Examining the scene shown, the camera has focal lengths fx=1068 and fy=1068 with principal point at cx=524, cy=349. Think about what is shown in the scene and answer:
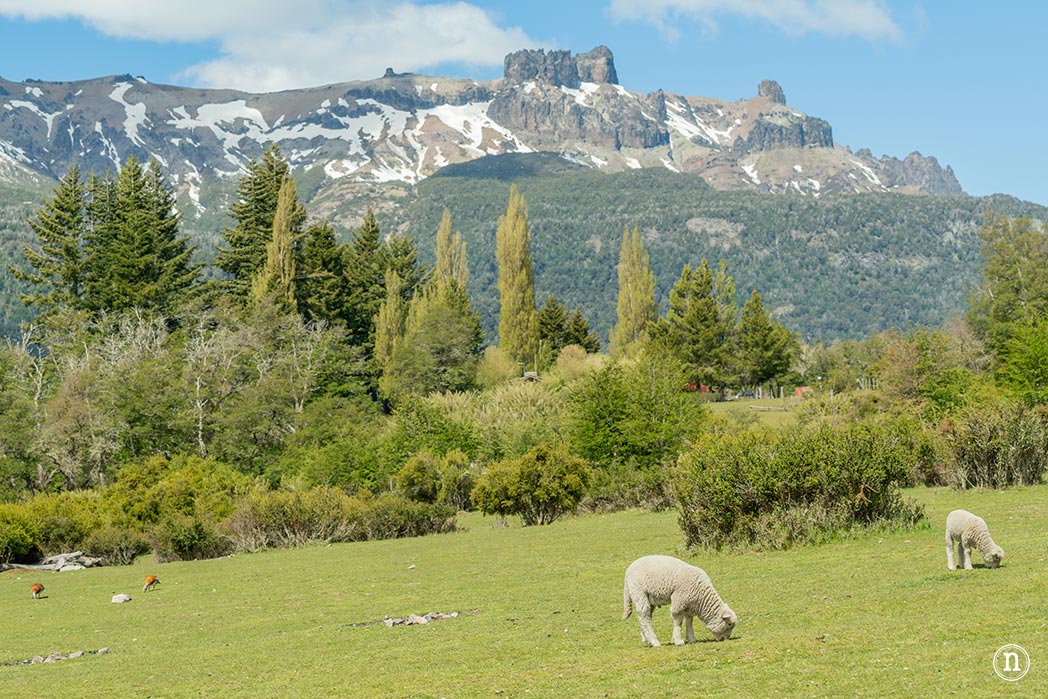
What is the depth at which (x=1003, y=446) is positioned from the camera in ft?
92.0

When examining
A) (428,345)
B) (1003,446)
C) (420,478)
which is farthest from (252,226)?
(1003,446)

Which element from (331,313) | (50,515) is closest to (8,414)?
(50,515)

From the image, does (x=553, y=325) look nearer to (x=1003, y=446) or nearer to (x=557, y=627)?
(x=1003, y=446)

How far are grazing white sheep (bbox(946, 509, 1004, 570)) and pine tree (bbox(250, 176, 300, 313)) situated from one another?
183 ft

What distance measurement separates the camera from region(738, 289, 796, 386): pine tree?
87.1m

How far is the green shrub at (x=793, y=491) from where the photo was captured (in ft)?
68.7

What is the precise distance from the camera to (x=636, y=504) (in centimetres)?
3788

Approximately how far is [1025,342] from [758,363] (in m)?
39.9

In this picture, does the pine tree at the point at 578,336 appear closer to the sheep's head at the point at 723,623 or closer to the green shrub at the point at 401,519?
the green shrub at the point at 401,519

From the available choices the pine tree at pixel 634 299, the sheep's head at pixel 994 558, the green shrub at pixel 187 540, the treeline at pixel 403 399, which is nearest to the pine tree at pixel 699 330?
the treeline at pixel 403 399

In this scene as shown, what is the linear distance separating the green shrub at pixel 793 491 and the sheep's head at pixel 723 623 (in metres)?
9.44

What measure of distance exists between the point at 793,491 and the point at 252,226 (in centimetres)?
6253

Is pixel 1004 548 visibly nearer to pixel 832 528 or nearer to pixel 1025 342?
pixel 832 528

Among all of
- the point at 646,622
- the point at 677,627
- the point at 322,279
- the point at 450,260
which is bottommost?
the point at 677,627
